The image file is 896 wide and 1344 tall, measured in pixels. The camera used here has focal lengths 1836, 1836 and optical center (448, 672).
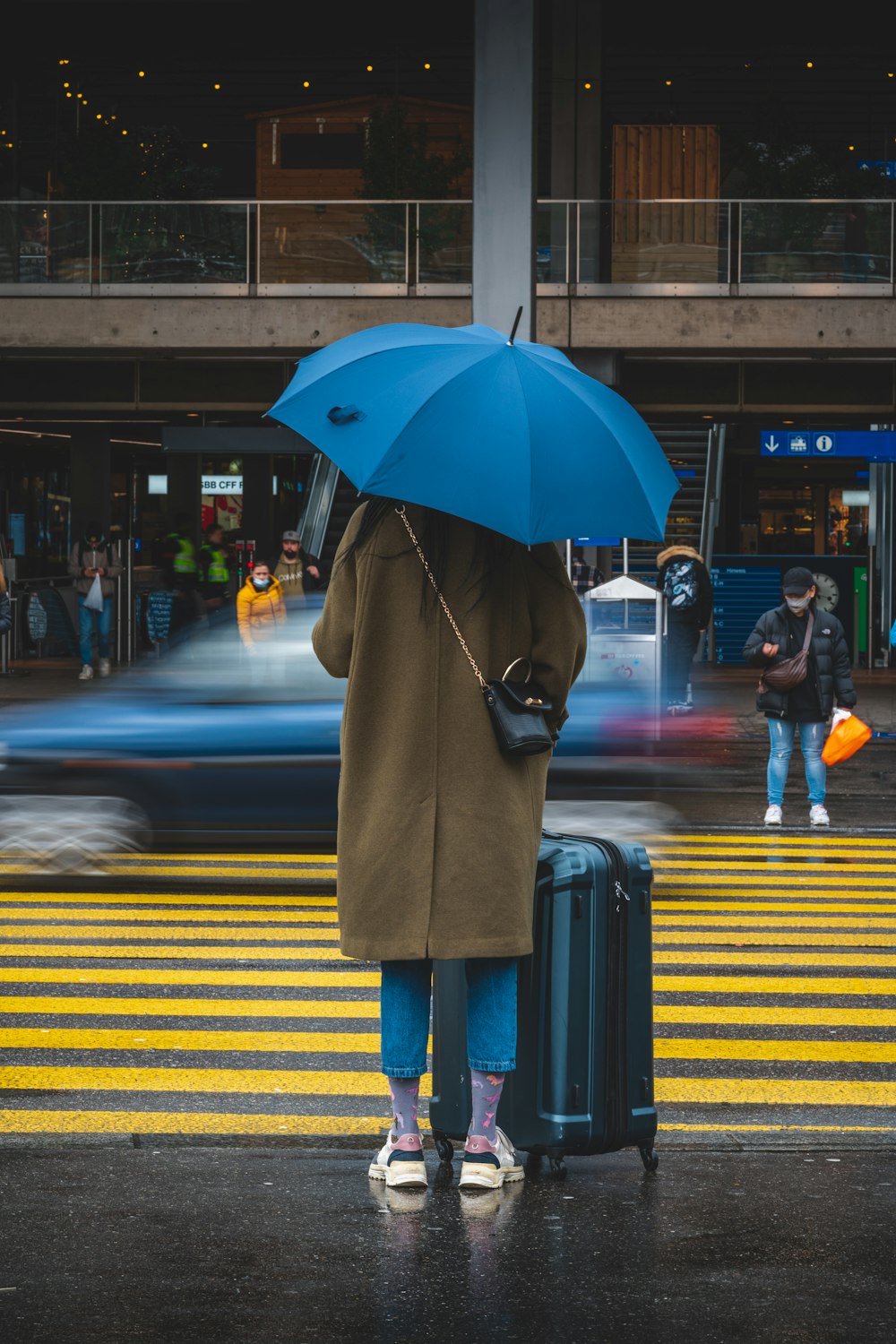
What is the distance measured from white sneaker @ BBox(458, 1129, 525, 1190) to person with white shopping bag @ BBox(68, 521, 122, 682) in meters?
18.6

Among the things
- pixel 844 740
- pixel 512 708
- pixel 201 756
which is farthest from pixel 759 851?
pixel 512 708

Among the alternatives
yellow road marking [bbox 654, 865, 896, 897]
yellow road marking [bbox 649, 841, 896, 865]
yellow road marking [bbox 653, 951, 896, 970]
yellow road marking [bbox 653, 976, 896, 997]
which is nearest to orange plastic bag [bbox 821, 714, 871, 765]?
yellow road marking [bbox 649, 841, 896, 865]

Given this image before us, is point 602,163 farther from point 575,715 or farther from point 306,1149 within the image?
point 306,1149

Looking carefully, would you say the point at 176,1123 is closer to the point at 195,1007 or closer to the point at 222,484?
the point at 195,1007

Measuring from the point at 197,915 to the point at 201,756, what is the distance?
3.61 ft

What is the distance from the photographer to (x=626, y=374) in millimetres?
24266

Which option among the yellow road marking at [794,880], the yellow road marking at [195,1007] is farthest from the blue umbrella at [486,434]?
the yellow road marking at [794,880]

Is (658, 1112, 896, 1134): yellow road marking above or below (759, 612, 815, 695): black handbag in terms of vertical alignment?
below

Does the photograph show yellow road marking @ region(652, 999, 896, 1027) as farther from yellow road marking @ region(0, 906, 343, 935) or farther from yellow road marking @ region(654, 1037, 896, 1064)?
yellow road marking @ region(0, 906, 343, 935)

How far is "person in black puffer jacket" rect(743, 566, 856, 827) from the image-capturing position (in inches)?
474

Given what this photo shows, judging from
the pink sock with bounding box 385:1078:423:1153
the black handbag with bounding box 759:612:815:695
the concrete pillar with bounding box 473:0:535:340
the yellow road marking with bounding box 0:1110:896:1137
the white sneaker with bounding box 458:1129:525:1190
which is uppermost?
the concrete pillar with bounding box 473:0:535:340

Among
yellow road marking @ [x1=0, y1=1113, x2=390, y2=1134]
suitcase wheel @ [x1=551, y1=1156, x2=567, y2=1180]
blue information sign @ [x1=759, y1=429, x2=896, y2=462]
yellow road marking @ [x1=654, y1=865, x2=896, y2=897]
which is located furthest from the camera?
blue information sign @ [x1=759, y1=429, x2=896, y2=462]

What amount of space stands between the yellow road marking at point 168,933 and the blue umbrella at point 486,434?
419cm

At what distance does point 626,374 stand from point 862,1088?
19.3 meters
